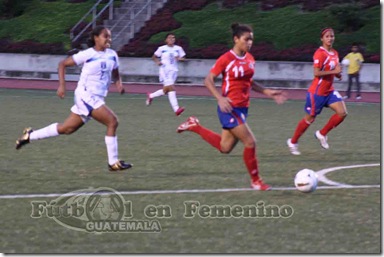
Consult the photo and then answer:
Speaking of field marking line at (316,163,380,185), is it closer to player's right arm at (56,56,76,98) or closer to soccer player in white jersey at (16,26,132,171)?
soccer player in white jersey at (16,26,132,171)

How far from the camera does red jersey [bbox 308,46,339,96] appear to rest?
13.7 m

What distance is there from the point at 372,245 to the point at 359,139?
8.96 m

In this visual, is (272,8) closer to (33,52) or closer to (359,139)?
(33,52)

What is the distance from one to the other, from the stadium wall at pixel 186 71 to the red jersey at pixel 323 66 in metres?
19.2

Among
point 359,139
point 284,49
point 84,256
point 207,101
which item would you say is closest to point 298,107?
point 207,101

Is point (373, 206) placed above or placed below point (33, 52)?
above

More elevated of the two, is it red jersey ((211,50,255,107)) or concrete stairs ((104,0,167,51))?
red jersey ((211,50,255,107))

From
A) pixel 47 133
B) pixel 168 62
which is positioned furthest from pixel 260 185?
pixel 168 62

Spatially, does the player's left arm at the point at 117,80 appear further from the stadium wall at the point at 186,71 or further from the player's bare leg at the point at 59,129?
the stadium wall at the point at 186,71

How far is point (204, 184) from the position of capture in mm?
10383

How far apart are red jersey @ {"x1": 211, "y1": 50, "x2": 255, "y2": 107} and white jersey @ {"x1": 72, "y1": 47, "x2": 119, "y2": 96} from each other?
1.87 meters

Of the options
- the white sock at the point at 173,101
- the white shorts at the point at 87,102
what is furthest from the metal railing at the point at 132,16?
the white shorts at the point at 87,102

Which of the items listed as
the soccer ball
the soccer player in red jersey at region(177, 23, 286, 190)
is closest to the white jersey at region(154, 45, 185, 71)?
the soccer player in red jersey at region(177, 23, 286, 190)

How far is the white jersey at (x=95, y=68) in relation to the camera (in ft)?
37.5
